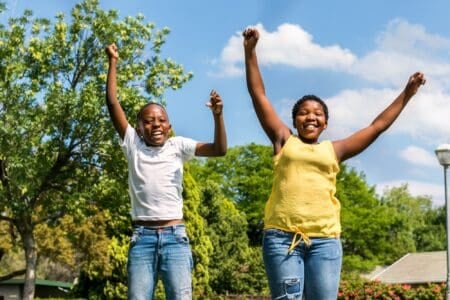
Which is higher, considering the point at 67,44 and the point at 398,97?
the point at 67,44

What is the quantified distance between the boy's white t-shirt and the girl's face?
3.16 feet

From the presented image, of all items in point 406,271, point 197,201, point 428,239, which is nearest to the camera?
point 197,201

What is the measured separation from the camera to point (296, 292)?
4.42m

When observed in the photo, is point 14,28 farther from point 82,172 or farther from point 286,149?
point 286,149

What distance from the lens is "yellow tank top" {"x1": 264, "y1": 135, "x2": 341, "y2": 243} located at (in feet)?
14.8

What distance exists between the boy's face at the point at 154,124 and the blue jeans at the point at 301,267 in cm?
128

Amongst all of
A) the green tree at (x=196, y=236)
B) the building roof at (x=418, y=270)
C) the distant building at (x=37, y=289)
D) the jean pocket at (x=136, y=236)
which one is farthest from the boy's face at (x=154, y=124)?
the distant building at (x=37, y=289)

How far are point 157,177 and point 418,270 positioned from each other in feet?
137

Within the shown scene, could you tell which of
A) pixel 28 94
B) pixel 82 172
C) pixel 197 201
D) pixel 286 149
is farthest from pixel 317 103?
pixel 197 201

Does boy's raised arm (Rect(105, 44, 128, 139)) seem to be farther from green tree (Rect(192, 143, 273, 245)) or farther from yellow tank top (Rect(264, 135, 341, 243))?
green tree (Rect(192, 143, 273, 245))

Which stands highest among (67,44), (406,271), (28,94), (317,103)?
(67,44)

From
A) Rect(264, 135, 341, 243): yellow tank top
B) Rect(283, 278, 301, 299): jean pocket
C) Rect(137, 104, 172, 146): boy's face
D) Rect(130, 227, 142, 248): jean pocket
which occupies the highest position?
Rect(137, 104, 172, 146): boy's face

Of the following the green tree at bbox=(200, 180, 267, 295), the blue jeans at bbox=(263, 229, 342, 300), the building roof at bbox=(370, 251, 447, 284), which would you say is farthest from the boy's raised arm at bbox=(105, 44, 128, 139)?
the building roof at bbox=(370, 251, 447, 284)

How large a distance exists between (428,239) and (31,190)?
60085 millimetres
